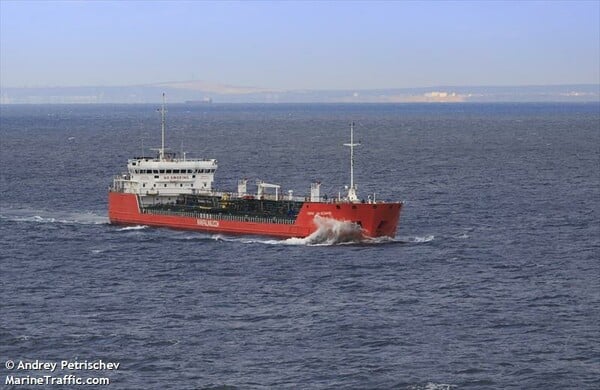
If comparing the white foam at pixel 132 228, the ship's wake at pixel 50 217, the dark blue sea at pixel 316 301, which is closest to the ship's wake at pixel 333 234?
the dark blue sea at pixel 316 301

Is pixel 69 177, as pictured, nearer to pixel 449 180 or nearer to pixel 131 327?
pixel 449 180

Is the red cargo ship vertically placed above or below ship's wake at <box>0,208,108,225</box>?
above

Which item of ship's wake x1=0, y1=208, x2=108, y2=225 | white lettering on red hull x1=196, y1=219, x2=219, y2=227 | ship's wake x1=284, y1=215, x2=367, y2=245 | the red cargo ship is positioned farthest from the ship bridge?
ship's wake x1=284, y1=215, x2=367, y2=245

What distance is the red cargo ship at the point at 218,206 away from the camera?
8700 cm

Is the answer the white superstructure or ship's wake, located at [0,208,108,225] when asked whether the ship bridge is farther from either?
ship's wake, located at [0,208,108,225]

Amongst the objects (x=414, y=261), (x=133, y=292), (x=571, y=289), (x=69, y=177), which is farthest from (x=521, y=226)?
(x=69, y=177)

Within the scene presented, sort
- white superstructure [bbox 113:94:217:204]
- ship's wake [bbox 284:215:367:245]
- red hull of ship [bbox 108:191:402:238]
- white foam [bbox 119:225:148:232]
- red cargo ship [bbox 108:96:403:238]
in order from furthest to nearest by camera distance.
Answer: white superstructure [bbox 113:94:217:204], white foam [bbox 119:225:148:232], red cargo ship [bbox 108:96:403:238], ship's wake [bbox 284:215:367:245], red hull of ship [bbox 108:191:402:238]

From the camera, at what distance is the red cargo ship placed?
87.0 m

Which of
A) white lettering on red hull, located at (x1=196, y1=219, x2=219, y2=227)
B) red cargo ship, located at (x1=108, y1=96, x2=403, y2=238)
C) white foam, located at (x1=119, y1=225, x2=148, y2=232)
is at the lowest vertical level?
white foam, located at (x1=119, y1=225, x2=148, y2=232)

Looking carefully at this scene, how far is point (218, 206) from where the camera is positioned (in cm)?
9900

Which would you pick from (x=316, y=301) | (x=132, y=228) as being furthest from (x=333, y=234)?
(x=316, y=301)

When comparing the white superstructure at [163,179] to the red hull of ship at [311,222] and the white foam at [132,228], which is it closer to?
the white foam at [132,228]

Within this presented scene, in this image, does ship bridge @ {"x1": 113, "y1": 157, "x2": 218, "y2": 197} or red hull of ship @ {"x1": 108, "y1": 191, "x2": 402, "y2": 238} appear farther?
ship bridge @ {"x1": 113, "y1": 157, "x2": 218, "y2": 197}

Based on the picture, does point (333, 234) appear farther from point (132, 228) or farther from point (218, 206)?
point (132, 228)
